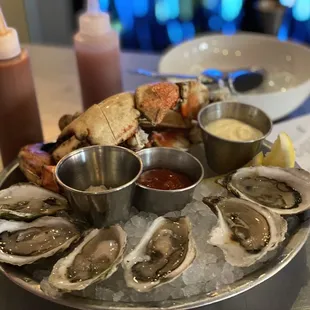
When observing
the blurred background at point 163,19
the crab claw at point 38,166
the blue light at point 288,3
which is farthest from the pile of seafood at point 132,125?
the blurred background at point 163,19

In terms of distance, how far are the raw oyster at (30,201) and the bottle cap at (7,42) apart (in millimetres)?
265

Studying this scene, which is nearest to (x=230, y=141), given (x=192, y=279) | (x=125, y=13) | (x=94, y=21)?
(x=192, y=279)

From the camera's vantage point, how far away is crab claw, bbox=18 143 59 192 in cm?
84

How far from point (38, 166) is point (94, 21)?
338 mm

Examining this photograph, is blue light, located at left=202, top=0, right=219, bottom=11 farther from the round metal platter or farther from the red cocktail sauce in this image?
the round metal platter

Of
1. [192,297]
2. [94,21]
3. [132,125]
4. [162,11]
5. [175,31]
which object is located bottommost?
[175,31]

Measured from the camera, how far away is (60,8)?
8.20 feet

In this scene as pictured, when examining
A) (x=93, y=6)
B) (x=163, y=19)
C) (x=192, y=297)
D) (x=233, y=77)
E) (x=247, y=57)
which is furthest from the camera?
(x=163, y=19)

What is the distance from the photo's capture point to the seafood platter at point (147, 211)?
0.69 meters

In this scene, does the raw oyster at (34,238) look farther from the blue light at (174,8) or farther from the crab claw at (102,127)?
the blue light at (174,8)

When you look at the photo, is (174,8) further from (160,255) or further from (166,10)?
(160,255)

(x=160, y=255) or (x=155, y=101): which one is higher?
(x=155, y=101)

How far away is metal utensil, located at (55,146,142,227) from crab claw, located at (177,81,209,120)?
18cm

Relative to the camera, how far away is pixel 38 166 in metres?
0.88
